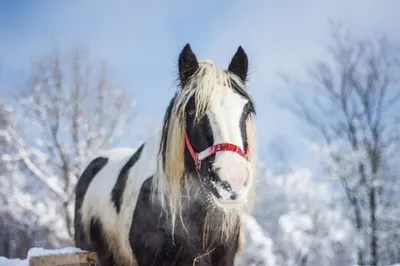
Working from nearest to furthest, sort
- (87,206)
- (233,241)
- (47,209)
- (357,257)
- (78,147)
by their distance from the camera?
(233,241) → (87,206) → (357,257) → (78,147) → (47,209)

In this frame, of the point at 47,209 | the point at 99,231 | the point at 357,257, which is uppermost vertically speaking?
the point at 99,231

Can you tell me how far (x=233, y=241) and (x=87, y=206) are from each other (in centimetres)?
217

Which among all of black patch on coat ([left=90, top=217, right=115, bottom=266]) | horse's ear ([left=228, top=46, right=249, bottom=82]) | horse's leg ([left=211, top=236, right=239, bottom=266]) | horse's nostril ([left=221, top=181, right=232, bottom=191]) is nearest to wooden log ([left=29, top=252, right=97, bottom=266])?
horse's leg ([left=211, top=236, right=239, bottom=266])

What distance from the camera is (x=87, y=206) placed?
4914 millimetres

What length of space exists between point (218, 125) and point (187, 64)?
2.35 ft

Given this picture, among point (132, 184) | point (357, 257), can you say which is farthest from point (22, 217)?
point (132, 184)

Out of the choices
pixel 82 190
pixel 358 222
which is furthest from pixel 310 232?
pixel 82 190

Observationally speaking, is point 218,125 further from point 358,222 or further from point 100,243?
point 358,222

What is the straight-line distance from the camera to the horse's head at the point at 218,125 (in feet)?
8.42

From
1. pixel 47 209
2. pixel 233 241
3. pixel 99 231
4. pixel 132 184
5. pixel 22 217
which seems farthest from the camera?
pixel 22 217

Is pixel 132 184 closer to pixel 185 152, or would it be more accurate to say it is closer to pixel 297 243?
pixel 185 152

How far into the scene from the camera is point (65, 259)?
2861 mm

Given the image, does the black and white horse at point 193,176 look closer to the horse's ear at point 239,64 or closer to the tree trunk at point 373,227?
the horse's ear at point 239,64

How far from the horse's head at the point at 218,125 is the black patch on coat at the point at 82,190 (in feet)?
7.94
